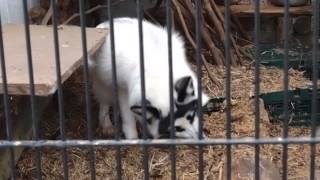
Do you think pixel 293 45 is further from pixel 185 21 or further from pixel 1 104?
pixel 1 104

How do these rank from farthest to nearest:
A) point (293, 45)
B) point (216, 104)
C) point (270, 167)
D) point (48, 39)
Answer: point (293, 45) → point (216, 104) → point (48, 39) → point (270, 167)

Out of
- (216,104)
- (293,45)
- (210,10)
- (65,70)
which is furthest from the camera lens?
(293,45)

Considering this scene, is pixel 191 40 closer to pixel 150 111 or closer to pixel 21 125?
pixel 150 111

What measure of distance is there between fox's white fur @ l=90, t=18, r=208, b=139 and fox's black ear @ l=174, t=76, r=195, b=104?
0.08ft

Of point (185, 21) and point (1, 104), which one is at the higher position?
point (185, 21)

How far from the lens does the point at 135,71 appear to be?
3.88 m

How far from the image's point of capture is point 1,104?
136 inches

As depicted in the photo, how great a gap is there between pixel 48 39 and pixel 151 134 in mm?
767

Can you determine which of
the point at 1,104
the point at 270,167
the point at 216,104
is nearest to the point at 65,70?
the point at 1,104

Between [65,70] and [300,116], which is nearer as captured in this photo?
[65,70]

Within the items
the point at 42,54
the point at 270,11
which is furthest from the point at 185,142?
the point at 270,11

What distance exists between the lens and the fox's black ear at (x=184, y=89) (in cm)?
357

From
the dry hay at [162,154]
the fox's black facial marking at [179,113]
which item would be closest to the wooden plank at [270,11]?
the dry hay at [162,154]

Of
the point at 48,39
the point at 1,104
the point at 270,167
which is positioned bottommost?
the point at 270,167
